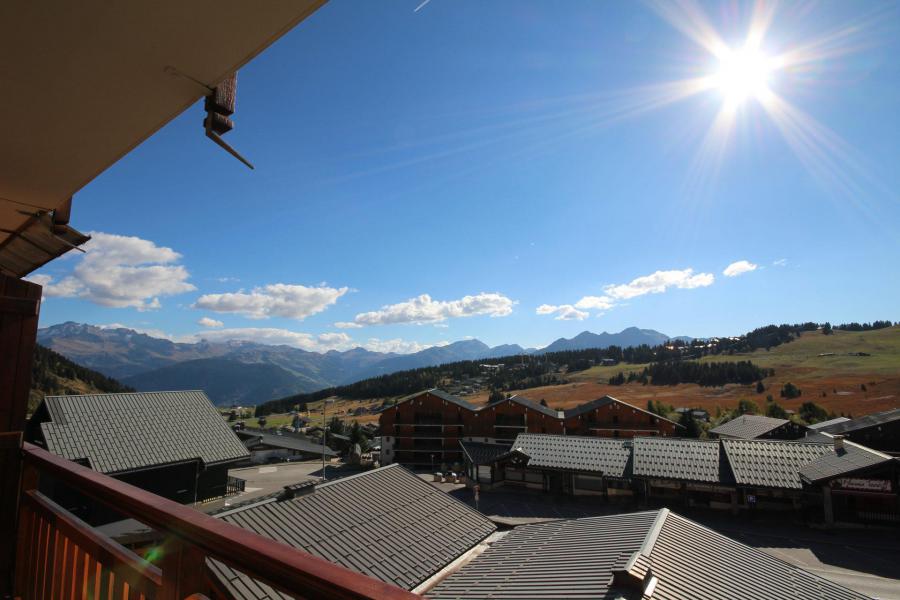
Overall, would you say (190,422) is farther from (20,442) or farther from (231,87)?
(231,87)

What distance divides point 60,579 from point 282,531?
32.7 feet

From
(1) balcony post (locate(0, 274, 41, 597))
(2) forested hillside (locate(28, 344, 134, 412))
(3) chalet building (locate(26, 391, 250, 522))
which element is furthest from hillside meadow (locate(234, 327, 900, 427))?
(1) balcony post (locate(0, 274, 41, 597))

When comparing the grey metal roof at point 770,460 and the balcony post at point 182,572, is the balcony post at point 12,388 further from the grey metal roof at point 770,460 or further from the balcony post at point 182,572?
the grey metal roof at point 770,460

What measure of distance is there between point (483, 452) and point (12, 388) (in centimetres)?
3828

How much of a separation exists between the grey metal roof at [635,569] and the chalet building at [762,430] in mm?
38857

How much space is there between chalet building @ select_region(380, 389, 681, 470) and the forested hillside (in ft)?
245

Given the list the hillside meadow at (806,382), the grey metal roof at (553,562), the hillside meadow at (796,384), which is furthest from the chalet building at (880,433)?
the hillside meadow at (806,382)

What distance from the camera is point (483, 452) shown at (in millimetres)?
39000

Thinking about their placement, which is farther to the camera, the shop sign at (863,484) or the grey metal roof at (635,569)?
the shop sign at (863,484)

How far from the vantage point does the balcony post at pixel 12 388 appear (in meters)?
3.50

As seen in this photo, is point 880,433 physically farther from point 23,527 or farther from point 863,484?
point 23,527

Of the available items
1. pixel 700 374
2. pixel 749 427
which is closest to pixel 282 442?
pixel 749 427

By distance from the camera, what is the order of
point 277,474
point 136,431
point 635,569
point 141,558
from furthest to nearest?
1. point 277,474
2. point 136,431
3. point 635,569
4. point 141,558

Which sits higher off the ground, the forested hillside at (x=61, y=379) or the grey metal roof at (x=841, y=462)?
the forested hillside at (x=61, y=379)
